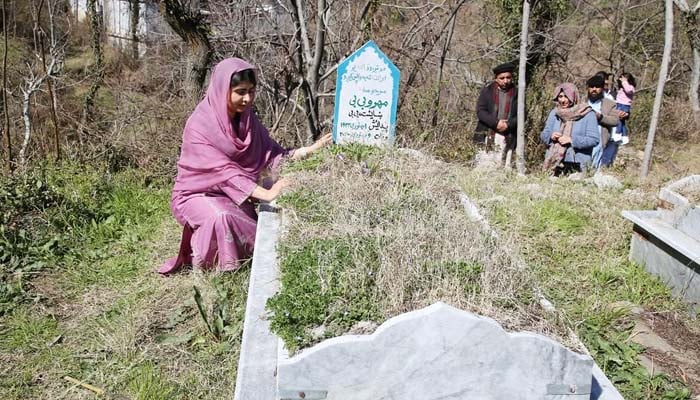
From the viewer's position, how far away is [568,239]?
4.78m

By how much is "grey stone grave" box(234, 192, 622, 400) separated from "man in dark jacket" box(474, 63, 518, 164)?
483 cm

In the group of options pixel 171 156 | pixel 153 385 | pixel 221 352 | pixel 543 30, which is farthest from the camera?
pixel 543 30

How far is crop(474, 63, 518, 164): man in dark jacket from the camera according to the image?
269 inches

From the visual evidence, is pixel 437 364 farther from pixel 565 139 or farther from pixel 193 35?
pixel 193 35

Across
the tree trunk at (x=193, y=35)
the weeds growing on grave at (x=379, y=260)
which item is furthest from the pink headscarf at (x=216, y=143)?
the tree trunk at (x=193, y=35)

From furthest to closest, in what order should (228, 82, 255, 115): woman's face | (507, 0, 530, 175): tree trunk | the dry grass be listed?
1. (507, 0, 530, 175): tree trunk
2. (228, 82, 255, 115): woman's face
3. the dry grass

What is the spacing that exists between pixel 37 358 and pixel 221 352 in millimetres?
1059

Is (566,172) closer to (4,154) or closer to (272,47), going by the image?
(272,47)

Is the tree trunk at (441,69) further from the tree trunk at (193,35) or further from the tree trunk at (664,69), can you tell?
the tree trunk at (193,35)

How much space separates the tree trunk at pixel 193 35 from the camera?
673 centimetres

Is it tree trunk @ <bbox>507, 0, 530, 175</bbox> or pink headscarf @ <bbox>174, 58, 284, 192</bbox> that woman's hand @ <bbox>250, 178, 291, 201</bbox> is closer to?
pink headscarf @ <bbox>174, 58, 284, 192</bbox>

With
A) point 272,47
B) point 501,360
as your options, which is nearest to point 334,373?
point 501,360

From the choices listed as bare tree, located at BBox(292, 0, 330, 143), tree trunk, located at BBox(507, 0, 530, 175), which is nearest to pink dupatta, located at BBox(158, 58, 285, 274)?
bare tree, located at BBox(292, 0, 330, 143)

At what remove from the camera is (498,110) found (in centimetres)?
695
